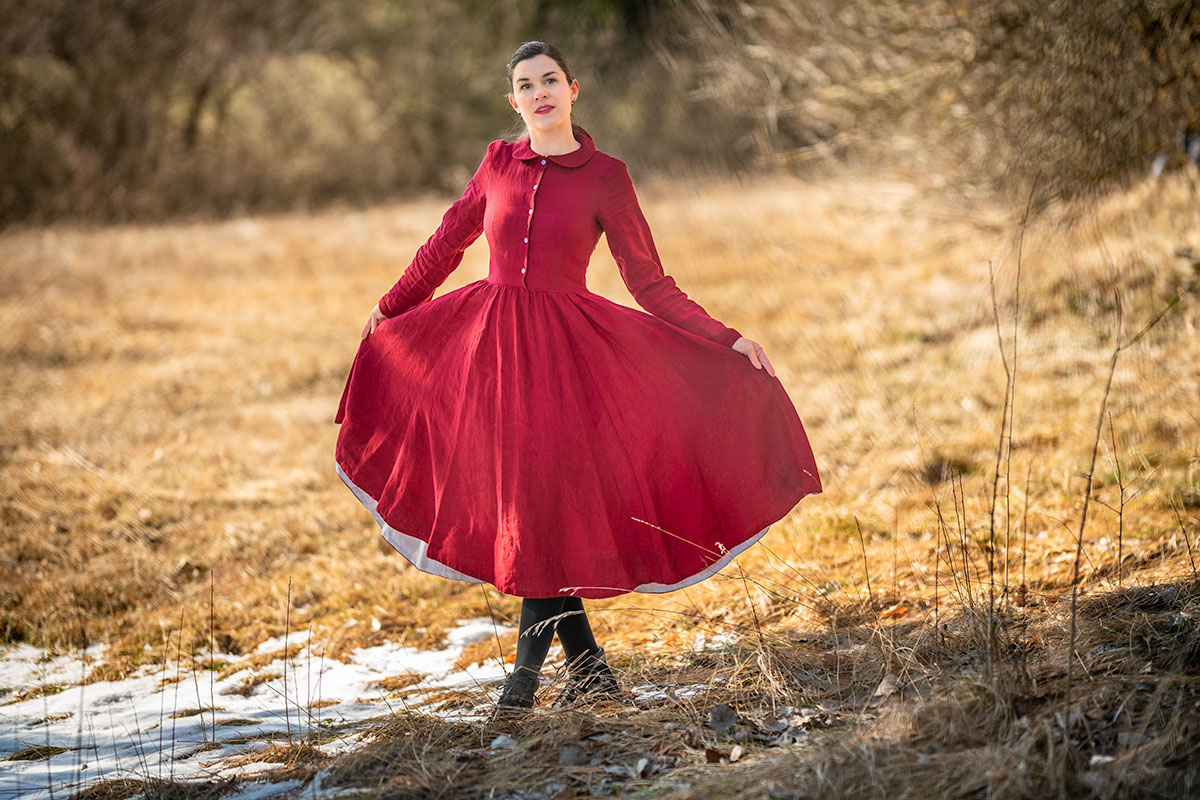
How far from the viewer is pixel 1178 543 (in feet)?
11.7

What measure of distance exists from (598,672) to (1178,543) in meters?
2.19

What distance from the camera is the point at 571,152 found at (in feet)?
9.12

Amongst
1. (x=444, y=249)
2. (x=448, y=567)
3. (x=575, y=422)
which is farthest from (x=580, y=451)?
(x=444, y=249)

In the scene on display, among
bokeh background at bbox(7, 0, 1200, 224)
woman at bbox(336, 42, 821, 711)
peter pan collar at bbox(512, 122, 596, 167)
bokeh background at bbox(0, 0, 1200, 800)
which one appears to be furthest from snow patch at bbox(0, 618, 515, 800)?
bokeh background at bbox(7, 0, 1200, 224)

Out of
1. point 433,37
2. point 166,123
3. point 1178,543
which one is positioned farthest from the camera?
point 433,37

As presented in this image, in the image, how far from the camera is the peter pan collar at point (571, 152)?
2.75 metres

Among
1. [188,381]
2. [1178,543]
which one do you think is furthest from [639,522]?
[188,381]

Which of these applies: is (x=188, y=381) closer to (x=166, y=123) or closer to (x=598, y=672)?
(x=598, y=672)

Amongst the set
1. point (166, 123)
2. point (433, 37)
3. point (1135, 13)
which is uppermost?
point (433, 37)

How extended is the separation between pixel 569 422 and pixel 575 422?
0.05ft

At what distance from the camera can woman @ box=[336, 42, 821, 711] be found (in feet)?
8.66

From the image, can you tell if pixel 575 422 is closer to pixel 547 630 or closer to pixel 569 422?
pixel 569 422

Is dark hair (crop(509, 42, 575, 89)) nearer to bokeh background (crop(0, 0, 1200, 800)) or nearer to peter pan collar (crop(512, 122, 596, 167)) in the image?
peter pan collar (crop(512, 122, 596, 167))

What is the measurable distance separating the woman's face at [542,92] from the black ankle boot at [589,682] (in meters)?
1.49
